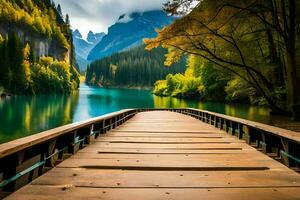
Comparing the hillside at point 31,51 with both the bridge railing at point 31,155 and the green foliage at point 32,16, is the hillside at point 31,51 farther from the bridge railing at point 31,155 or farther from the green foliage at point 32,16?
the bridge railing at point 31,155

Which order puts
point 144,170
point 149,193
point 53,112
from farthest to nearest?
1. point 53,112
2. point 144,170
3. point 149,193

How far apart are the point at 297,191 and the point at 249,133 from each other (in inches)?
143

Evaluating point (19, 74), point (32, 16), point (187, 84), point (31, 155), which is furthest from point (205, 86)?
point (32, 16)

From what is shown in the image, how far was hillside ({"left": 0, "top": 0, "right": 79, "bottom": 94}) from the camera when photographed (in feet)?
233

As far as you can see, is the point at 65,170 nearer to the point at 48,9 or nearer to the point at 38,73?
the point at 38,73

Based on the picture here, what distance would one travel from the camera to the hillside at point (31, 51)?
7106cm

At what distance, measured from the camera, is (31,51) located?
9712 cm

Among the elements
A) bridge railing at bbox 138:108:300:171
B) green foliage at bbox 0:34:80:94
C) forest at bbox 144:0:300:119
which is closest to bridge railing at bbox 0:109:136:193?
bridge railing at bbox 138:108:300:171

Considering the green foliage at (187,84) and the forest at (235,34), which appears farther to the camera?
the green foliage at (187,84)

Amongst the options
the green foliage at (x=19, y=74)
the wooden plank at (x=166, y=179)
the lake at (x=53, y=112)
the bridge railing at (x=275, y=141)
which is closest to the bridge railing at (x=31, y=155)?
the wooden plank at (x=166, y=179)

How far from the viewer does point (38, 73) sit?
86.2 metres

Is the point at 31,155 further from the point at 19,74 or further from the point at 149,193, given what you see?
the point at 19,74

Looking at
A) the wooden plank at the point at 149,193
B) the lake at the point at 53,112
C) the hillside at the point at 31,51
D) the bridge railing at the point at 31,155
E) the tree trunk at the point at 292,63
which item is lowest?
the lake at the point at 53,112

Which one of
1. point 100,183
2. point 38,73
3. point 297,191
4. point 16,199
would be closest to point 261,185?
point 297,191
